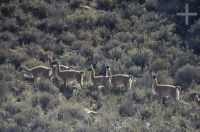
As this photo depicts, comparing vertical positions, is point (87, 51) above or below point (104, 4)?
below

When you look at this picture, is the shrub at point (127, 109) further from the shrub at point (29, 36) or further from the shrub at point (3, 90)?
the shrub at point (29, 36)

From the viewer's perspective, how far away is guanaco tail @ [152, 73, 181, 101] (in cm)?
1966

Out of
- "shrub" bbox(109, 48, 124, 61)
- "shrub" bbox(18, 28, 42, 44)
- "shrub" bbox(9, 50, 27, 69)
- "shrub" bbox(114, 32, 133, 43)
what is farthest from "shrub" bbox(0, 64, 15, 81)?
"shrub" bbox(114, 32, 133, 43)

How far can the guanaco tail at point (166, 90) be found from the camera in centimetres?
1966

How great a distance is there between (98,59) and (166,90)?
14.3ft

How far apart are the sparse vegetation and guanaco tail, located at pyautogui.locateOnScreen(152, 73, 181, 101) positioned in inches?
9.0

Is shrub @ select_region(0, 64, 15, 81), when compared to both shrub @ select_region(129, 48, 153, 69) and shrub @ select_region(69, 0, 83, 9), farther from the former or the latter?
shrub @ select_region(69, 0, 83, 9)

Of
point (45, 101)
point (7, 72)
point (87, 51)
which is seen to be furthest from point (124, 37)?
point (45, 101)

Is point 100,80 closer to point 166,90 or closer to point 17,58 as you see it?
point 166,90

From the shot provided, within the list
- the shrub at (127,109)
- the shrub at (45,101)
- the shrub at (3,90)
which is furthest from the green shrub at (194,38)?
the shrub at (3,90)

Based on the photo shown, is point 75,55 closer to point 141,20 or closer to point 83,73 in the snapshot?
point 83,73

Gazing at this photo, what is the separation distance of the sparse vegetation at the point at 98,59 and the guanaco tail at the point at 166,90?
0.23 metres

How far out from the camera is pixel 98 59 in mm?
23375

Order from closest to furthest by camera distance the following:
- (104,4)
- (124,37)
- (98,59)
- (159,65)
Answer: (159,65) < (98,59) < (124,37) < (104,4)
